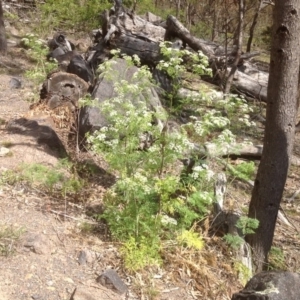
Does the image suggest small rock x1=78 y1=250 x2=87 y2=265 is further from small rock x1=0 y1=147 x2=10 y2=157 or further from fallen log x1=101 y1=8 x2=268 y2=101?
fallen log x1=101 y1=8 x2=268 y2=101

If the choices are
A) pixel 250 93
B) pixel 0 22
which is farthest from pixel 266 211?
pixel 0 22

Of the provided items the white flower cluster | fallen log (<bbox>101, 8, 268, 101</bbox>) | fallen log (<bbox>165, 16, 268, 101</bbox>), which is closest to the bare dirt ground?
the white flower cluster

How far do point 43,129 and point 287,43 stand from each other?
3.50 metres

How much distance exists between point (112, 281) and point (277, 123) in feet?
7.04

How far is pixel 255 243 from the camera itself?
4.54 meters

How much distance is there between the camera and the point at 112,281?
3.62 m

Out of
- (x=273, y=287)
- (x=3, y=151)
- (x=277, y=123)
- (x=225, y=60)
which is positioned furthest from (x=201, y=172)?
(x=225, y=60)

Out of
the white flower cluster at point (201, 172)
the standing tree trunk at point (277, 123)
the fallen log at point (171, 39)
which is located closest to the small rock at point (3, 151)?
the white flower cluster at point (201, 172)

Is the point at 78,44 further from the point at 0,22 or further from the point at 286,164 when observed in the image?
the point at 286,164

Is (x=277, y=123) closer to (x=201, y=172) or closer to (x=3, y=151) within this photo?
(x=201, y=172)

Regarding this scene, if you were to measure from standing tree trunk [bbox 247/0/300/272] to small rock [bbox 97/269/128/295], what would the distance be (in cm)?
162

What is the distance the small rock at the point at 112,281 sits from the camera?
3619 millimetres

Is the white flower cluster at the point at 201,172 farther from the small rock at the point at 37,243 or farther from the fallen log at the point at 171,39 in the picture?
the fallen log at the point at 171,39

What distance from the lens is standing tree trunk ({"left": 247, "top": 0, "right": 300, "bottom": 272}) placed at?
12.8 ft
